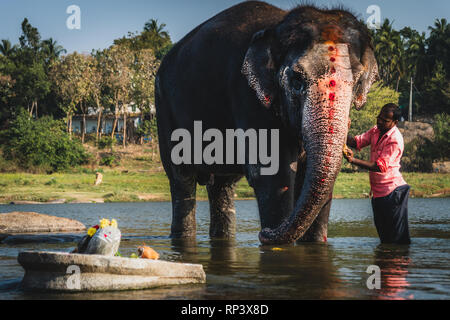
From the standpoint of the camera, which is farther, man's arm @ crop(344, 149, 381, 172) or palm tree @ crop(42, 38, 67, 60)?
palm tree @ crop(42, 38, 67, 60)

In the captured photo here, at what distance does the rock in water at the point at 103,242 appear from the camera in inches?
238

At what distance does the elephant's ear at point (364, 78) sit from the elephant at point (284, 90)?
12mm

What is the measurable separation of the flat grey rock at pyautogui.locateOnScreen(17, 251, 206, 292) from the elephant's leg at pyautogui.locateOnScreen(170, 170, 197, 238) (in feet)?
17.6

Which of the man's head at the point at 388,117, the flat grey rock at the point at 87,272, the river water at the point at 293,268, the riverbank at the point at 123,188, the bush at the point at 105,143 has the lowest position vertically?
the riverbank at the point at 123,188

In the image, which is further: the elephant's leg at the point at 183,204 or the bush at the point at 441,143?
the bush at the point at 441,143

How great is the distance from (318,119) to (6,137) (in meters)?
50.4

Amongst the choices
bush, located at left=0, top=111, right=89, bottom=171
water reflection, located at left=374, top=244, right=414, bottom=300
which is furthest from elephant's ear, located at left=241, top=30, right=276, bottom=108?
bush, located at left=0, top=111, right=89, bottom=171

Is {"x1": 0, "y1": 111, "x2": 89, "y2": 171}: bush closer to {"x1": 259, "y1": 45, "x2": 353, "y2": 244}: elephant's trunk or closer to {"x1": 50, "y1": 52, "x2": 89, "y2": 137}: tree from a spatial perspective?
{"x1": 50, "y1": 52, "x2": 89, "y2": 137}: tree

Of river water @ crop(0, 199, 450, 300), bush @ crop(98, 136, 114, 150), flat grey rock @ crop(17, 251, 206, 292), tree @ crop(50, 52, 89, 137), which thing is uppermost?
tree @ crop(50, 52, 89, 137)

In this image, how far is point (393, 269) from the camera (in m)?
6.93

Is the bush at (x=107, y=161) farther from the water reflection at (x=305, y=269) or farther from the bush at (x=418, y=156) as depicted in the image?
the water reflection at (x=305, y=269)

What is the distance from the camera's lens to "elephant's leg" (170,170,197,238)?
11312mm

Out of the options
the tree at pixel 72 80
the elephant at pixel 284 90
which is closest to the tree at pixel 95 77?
the tree at pixel 72 80
